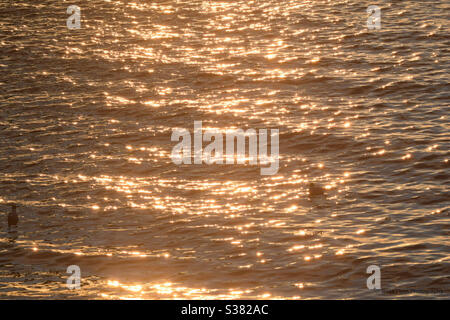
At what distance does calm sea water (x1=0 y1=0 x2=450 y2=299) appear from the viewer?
1070 inches

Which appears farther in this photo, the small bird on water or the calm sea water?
the small bird on water

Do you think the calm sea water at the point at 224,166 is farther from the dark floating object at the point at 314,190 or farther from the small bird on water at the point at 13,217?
the small bird on water at the point at 13,217

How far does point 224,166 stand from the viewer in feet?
117

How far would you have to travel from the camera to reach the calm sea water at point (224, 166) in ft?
89.2

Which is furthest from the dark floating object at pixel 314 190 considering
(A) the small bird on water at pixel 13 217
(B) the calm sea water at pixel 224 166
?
(A) the small bird on water at pixel 13 217

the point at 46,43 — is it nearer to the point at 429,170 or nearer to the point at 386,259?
the point at 429,170

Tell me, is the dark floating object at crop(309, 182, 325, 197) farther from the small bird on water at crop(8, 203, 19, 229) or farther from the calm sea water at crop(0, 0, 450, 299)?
the small bird on water at crop(8, 203, 19, 229)

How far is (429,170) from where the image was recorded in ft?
110

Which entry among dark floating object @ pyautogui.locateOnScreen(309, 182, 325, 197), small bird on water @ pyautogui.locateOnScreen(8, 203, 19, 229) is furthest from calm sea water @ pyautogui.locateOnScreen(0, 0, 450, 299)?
small bird on water @ pyautogui.locateOnScreen(8, 203, 19, 229)

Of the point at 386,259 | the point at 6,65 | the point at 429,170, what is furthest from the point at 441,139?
the point at 6,65

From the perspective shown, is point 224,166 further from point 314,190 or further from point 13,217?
point 13,217

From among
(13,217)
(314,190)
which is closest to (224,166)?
(314,190)

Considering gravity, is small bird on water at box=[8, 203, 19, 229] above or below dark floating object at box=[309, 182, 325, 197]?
below

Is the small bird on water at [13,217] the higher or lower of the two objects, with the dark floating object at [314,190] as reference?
lower
